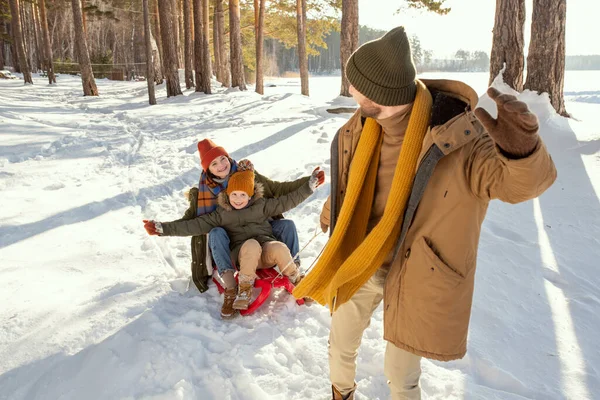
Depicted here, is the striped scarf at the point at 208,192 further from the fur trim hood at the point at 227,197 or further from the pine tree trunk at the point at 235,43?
the pine tree trunk at the point at 235,43

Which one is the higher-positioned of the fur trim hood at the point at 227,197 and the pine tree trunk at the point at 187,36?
the pine tree trunk at the point at 187,36

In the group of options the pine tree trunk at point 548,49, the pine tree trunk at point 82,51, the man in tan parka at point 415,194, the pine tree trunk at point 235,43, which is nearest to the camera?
the man in tan parka at point 415,194

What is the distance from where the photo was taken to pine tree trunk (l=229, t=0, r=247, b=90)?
16953 mm

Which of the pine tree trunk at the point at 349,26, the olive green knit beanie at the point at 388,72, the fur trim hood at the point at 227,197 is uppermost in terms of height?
the pine tree trunk at the point at 349,26

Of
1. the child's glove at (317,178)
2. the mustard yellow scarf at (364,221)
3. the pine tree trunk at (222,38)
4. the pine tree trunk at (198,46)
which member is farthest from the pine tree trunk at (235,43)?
the mustard yellow scarf at (364,221)

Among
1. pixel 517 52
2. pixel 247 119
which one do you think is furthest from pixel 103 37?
pixel 517 52

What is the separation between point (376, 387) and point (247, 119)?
9.47 meters

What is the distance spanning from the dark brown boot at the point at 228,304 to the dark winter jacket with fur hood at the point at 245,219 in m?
0.31

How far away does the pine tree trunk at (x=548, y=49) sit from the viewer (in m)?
7.04

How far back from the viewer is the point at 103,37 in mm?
45219

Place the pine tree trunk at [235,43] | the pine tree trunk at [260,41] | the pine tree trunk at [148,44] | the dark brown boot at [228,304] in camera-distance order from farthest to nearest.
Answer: the pine tree trunk at [260,41] → the pine tree trunk at [235,43] → the pine tree trunk at [148,44] → the dark brown boot at [228,304]

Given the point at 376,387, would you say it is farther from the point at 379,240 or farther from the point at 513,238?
the point at 513,238

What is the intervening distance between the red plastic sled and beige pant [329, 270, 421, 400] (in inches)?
46.6

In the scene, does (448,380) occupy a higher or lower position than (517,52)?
lower
